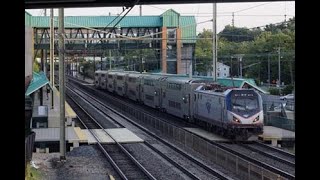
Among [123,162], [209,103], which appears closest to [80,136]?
[123,162]

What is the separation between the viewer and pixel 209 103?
22.5 metres

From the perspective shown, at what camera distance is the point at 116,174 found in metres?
14.5

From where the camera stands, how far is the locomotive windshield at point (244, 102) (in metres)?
20.4

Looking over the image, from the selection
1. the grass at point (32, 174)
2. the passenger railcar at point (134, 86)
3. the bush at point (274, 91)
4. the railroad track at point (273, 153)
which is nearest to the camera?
the grass at point (32, 174)

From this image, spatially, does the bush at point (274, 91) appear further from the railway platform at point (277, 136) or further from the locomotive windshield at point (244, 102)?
the locomotive windshield at point (244, 102)

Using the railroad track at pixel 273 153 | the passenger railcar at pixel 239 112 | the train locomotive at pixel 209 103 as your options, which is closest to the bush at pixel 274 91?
the train locomotive at pixel 209 103

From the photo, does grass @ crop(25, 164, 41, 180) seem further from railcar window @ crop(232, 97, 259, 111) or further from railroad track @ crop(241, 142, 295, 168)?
railcar window @ crop(232, 97, 259, 111)

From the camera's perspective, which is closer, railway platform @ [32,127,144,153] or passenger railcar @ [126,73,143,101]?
railway platform @ [32,127,144,153]

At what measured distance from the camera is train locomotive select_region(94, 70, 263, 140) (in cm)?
2038

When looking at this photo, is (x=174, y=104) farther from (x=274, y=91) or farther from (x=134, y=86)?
A: (x=134, y=86)

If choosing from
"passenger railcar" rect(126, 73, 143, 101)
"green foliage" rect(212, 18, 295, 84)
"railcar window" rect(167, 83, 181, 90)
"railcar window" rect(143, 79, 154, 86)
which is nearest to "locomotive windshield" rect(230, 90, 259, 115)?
"green foliage" rect(212, 18, 295, 84)

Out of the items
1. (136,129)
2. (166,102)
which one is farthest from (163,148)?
(166,102)

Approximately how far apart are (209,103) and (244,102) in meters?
2.20

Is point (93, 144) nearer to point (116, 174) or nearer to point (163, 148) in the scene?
point (163, 148)
